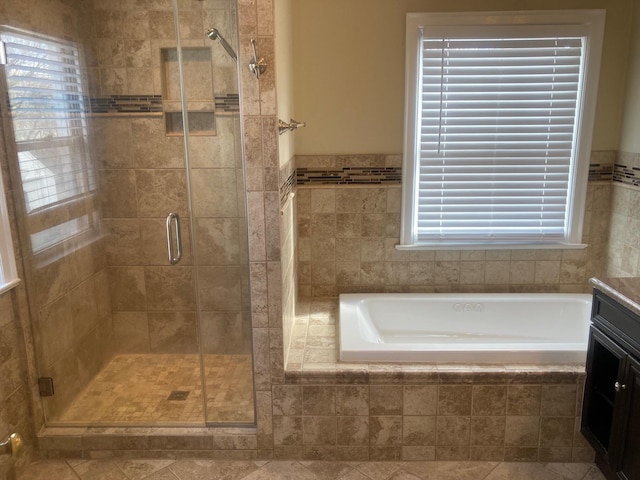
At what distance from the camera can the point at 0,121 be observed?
2338 millimetres

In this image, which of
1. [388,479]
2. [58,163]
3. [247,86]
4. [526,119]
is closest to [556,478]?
[388,479]

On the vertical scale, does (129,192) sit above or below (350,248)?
above

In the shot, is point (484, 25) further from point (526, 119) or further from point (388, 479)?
point (388, 479)

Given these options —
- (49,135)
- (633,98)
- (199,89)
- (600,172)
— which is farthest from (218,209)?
(633,98)

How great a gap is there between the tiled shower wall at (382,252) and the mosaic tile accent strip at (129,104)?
0.88 metres

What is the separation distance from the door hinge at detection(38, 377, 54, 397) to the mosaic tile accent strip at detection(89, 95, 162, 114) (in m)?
1.48

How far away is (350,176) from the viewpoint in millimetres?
3229

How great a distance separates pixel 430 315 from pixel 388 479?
1117mm

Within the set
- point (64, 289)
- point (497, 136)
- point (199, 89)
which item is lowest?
point (64, 289)

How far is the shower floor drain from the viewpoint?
9.27ft

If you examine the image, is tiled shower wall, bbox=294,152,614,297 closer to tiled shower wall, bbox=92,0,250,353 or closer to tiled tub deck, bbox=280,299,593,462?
tiled shower wall, bbox=92,0,250,353

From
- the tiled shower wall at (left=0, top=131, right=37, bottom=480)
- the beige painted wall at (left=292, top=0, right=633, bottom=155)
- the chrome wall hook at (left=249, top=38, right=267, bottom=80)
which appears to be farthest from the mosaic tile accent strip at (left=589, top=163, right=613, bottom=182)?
the tiled shower wall at (left=0, top=131, right=37, bottom=480)

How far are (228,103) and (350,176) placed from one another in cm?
105

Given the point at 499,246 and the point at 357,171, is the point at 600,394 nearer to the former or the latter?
the point at 499,246
